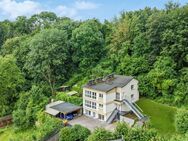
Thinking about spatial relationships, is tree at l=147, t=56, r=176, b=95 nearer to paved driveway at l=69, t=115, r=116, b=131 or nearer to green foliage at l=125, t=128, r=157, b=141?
paved driveway at l=69, t=115, r=116, b=131

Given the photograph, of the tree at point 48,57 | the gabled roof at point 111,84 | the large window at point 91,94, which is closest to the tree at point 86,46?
the tree at point 48,57

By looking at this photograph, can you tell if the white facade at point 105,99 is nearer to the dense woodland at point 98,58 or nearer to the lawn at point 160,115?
the lawn at point 160,115

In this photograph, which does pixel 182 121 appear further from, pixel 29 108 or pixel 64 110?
pixel 29 108

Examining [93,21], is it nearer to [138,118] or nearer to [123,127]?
[138,118]

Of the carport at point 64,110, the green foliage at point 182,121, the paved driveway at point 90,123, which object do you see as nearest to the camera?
the green foliage at point 182,121

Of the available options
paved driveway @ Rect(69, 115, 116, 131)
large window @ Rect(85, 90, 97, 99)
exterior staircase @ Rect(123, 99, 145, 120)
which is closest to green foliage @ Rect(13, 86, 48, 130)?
paved driveway @ Rect(69, 115, 116, 131)

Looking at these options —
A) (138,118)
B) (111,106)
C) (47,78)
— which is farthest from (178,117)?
(47,78)
